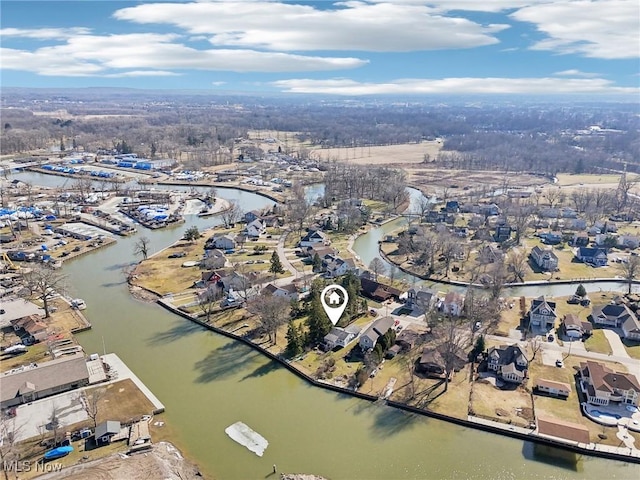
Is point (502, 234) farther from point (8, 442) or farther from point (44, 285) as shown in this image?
point (8, 442)

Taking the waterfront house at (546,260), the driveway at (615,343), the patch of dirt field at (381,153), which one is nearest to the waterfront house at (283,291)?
the driveway at (615,343)

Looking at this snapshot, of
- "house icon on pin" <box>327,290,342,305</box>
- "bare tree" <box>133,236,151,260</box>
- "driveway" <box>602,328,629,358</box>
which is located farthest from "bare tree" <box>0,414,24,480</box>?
"driveway" <box>602,328,629,358</box>

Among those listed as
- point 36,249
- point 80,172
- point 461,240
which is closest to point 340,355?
point 461,240

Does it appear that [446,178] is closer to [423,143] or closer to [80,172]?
[423,143]

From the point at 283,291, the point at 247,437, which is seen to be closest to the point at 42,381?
the point at 247,437

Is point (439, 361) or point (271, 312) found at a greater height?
point (271, 312)
